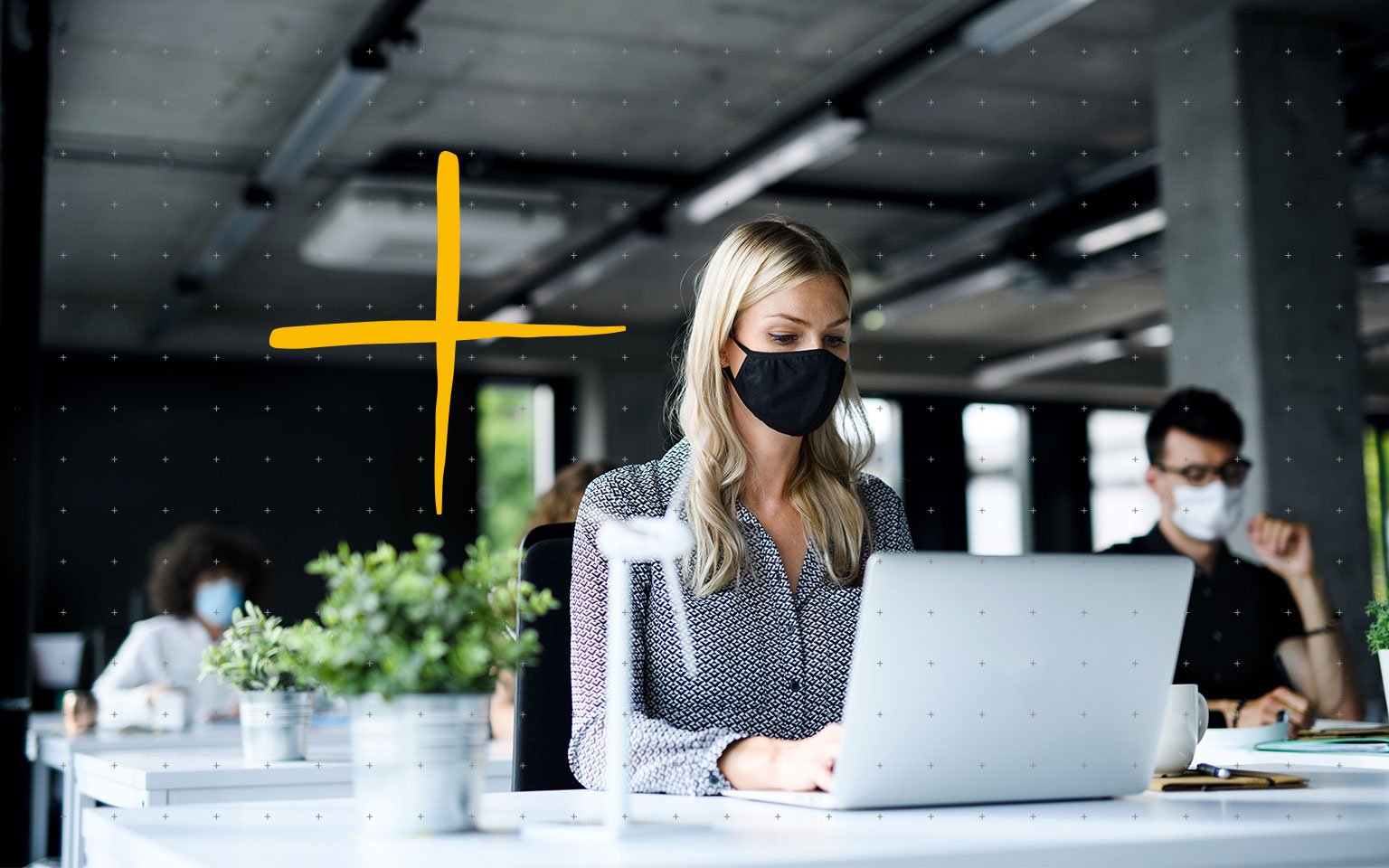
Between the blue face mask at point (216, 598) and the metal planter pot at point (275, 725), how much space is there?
1.77 meters

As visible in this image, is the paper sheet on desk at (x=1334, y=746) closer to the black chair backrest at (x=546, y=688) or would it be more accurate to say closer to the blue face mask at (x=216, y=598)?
the black chair backrest at (x=546, y=688)

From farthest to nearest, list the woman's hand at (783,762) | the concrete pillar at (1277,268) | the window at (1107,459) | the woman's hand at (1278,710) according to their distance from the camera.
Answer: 1. the window at (1107,459)
2. the concrete pillar at (1277,268)
3. the woman's hand at (1278,710)
4. the woman's hand at (783,762)

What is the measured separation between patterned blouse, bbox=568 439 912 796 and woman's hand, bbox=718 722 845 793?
169mm

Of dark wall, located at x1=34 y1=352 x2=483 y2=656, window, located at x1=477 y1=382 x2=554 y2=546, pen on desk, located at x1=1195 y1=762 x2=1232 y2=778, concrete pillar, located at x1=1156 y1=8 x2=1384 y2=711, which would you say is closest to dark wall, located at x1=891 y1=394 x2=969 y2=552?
window, located at x1=477 y1=382 x2=554 y2=546

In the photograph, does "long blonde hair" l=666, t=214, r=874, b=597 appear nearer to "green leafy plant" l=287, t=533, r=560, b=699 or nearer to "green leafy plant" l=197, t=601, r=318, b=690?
"green leafy plant" l=287, t=533, r=560, b=699

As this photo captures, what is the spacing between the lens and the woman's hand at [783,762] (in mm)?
1297

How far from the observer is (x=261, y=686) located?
2.30 meters

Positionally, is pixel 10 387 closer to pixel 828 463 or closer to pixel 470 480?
pixel 828 463

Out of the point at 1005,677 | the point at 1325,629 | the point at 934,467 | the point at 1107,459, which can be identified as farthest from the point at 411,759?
the point at 1107,459

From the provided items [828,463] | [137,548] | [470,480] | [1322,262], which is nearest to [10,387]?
[828,463]

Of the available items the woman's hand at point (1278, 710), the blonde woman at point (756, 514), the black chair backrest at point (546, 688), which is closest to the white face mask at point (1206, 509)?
the woman's hand at point (1278, 710)

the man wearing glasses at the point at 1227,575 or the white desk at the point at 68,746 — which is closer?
the white desk at the point at 68,746

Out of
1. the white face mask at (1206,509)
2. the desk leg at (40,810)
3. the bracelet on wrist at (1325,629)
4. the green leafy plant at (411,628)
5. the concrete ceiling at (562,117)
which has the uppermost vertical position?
the concrete ceiling at (562,117)

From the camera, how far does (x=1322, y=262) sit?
4.75 m
